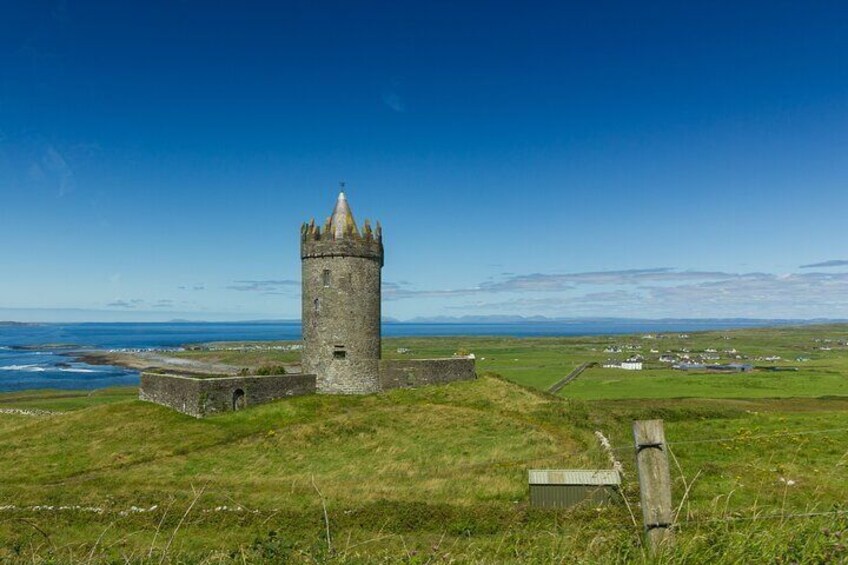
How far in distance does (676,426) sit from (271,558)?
27.6 metres

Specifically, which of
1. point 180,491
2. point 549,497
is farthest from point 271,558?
point 180,491

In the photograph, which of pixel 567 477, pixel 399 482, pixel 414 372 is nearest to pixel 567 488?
pixel 567 477

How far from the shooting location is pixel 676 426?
29.3 m

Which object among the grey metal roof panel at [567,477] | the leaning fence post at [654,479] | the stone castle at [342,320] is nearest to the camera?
the leaning fence post at [654,479]

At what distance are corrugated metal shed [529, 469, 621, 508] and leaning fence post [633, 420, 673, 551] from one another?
10.6 meters

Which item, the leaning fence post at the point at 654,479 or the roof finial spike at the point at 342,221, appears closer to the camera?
the leaning fence post at the point at 654,479

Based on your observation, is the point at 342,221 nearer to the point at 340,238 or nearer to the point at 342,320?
the point at 340,238

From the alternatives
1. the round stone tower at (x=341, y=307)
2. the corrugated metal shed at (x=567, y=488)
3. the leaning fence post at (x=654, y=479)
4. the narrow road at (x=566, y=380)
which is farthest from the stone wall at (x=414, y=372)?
the leaning fence post at (x=654, y=479)

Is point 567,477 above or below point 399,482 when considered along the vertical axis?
above

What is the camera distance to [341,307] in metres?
34.1

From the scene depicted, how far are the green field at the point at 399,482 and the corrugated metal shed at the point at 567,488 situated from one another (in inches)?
23.0

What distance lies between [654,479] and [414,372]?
30.2 metres

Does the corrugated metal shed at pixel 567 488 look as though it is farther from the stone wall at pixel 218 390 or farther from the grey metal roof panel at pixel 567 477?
the stone wall at pixel 218 390

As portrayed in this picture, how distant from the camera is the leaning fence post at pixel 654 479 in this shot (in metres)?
5.52
